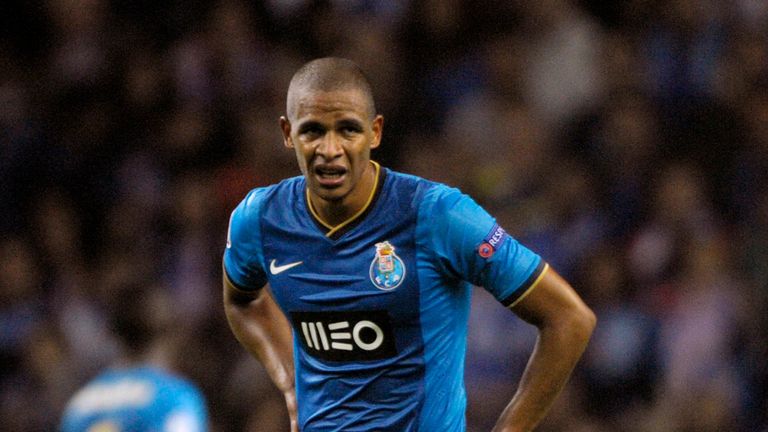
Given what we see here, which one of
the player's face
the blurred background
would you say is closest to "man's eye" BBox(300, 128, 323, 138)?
the player's face

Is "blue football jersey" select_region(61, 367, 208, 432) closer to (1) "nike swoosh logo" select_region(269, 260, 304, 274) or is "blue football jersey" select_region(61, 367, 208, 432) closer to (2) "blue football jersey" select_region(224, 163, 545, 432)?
(2) "blue football jersey" select_region(224, 163, 545, 432)

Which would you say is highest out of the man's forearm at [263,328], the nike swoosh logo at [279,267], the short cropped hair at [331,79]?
the short cropped hair at [331,79]

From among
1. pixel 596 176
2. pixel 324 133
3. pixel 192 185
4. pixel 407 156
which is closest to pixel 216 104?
pixel 192 185

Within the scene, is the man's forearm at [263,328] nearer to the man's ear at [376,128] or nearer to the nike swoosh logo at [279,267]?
the nike swoosh logo at [279,267]

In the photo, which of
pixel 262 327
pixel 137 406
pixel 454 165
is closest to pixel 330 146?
pixel 262 327

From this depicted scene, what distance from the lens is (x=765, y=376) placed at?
24.3 feet

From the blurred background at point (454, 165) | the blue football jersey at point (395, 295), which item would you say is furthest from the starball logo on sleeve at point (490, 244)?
the blurred background at point (454, 165)

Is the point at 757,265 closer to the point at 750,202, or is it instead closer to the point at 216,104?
the point at 750,202

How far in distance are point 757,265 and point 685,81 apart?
1.32m

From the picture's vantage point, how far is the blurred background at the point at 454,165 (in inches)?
296

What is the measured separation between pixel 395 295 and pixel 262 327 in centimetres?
81

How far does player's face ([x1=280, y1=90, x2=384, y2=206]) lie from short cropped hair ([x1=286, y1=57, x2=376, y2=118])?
0.05 feet

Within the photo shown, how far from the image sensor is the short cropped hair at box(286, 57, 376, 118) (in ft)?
13.3

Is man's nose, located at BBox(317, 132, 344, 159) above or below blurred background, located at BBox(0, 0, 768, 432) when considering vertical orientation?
above
